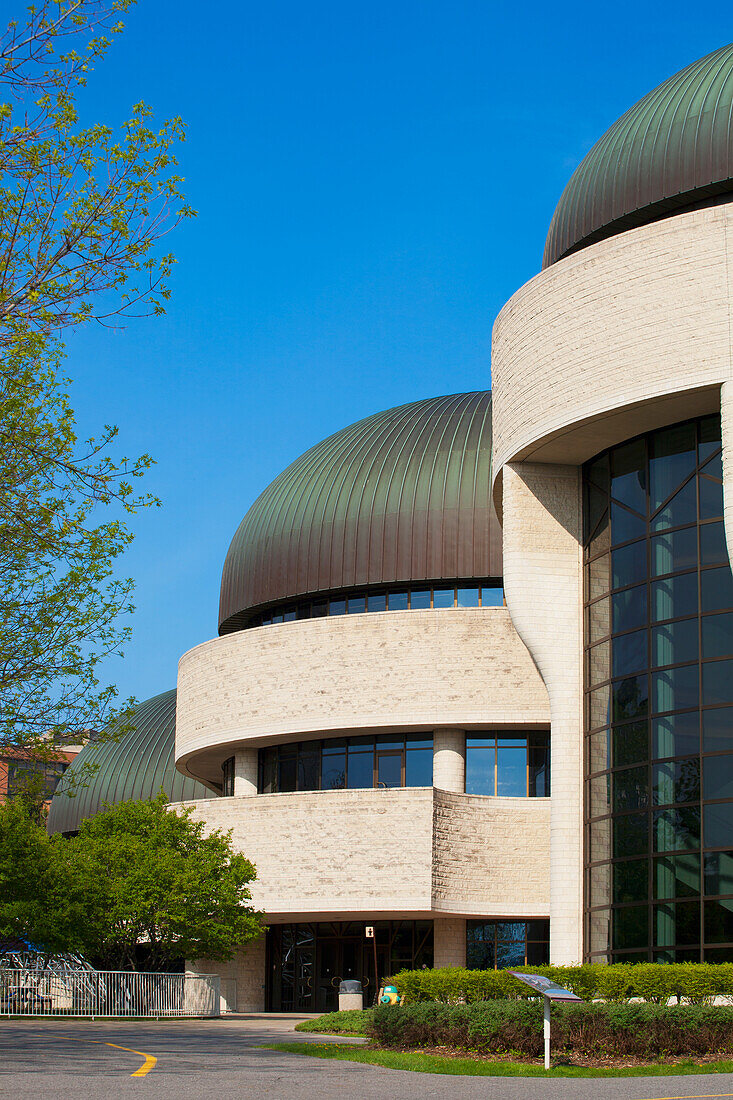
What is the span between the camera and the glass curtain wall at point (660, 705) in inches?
978

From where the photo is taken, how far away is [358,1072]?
1694 cm

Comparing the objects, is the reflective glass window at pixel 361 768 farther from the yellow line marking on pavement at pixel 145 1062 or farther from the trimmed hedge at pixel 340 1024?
the yellow line marking on pavement at pixel 145 1062

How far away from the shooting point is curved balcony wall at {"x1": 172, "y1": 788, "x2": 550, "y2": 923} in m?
34.5

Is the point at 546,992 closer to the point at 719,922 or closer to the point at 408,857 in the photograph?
the point at 719,922

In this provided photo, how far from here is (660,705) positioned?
26453 millimetres

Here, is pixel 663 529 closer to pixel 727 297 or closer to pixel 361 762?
pixel 727 297

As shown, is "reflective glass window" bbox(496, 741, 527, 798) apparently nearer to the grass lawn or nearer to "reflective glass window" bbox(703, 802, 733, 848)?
"reflective glass window" bbox(703, 802, 733, 848)

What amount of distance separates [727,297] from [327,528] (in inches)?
755

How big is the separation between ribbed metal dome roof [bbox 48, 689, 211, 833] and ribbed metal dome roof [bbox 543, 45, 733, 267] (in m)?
30.5

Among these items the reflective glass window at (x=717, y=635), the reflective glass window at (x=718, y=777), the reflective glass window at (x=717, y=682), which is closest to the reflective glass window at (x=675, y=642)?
the reflective glass window at (x=717, y=635)

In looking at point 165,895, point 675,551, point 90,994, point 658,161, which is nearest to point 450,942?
point 165,895

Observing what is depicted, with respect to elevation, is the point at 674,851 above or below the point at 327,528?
below

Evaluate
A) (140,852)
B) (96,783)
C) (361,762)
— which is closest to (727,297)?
(361,762)

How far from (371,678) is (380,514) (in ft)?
19.8
